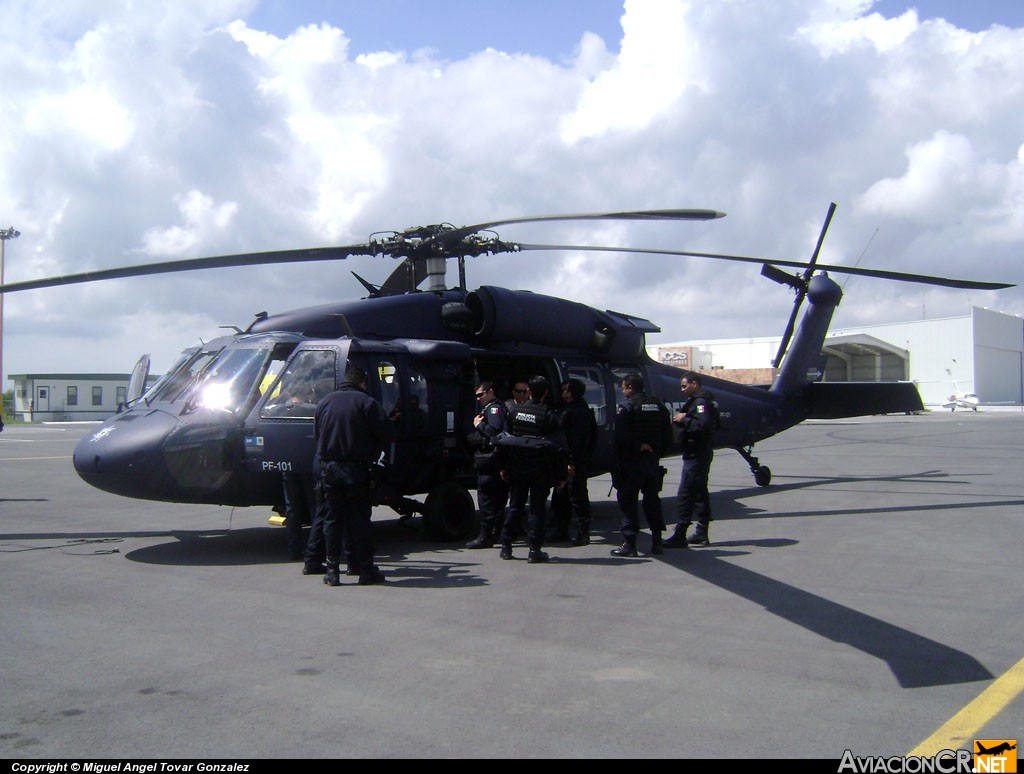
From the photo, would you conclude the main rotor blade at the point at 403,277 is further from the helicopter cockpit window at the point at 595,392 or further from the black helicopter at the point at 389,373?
the helicopter cockpit window at the point at 595,392

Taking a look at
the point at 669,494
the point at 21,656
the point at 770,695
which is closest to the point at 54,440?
the point at 669,494

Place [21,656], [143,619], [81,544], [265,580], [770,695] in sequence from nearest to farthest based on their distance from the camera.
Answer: [770,695]
[21,656]
[143,619]
[265,580]
[81,544]

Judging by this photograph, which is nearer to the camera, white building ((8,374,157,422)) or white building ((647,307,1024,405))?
white building ((8,374,157,422))

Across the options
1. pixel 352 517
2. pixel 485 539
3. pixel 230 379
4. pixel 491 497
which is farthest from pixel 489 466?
pixel 230 379

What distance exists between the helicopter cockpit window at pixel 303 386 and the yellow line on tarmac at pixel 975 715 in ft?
18.8

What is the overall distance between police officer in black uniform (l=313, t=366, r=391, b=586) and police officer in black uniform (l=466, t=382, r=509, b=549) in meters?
1.37

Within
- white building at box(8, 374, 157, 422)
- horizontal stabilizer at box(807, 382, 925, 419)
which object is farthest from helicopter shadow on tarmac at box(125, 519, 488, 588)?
white building at box(8, 374, 157, 422)

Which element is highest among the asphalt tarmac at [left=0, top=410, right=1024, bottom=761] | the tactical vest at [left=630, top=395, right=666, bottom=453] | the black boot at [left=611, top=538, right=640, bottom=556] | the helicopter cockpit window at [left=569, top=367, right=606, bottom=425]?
the helicopter cockpit window at [left=569, top=367, right=606, bottom=425]

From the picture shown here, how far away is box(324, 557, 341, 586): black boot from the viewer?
274 inches

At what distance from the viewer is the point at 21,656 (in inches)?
198

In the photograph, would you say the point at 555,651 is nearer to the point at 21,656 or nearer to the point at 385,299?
the point at 21,656

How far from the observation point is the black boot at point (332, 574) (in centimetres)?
695

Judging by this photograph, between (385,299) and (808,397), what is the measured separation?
25.2 ft

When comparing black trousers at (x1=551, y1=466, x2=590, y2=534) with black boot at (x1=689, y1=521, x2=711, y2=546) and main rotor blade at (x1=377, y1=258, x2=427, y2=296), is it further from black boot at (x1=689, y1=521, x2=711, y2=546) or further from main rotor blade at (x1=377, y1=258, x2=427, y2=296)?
main rotor blade at (x1=377, y1=258, x2=427, y2=296)
